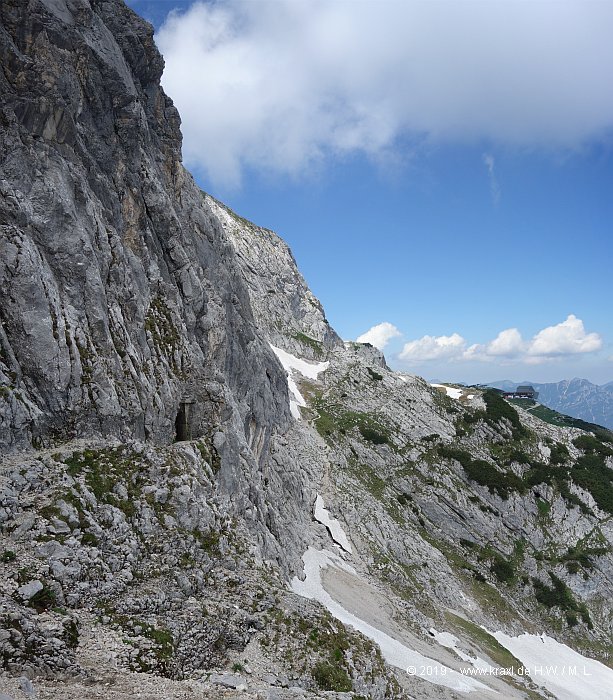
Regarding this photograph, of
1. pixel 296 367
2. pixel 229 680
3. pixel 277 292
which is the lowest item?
pixel 229 680

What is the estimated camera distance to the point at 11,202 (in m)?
20.1

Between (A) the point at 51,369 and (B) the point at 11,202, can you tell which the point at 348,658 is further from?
(B) the point at 11,202

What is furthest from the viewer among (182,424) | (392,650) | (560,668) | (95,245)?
(560,668)

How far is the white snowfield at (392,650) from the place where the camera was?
30.3 m

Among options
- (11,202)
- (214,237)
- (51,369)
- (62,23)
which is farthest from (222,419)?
(62,23)

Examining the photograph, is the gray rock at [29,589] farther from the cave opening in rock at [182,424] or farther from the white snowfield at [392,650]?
the white snowfield at [392,650]

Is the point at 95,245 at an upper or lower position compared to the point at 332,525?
upper

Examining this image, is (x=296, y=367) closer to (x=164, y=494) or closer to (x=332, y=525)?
(x=332, y=525)

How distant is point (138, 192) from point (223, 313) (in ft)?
39.2

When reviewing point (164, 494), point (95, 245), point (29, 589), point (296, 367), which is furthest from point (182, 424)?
point (296, 367)

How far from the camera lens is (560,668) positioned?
45.5m

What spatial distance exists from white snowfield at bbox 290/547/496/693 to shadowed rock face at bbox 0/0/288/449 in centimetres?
1407

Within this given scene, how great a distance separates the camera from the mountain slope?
15.1 metres

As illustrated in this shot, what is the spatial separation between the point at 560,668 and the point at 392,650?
26418 mm
